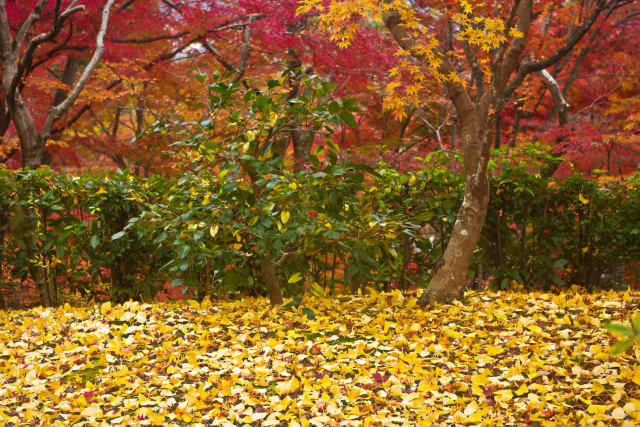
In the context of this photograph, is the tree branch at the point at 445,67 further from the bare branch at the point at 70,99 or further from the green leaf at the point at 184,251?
the bare branch at the point at 70,99

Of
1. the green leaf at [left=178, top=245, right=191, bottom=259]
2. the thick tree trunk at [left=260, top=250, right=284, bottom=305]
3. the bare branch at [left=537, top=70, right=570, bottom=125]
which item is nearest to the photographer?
the green leaf at [left=178, top=245, right=191, bottom=259]

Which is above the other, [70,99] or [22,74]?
[22,74]

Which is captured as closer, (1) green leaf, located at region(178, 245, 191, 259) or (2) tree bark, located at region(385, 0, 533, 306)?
(1) green leaf, located at region(178, 245, 191, 259)

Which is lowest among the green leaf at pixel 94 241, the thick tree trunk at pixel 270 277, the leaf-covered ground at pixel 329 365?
the leaf-covered ground at pixel 329 365

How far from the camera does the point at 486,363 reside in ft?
8.93

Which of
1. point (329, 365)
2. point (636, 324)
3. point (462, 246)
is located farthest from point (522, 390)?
point (636, 324)

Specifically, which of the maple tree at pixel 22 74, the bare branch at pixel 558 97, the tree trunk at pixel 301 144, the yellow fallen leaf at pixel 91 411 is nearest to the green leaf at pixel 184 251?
the yellow fallen leaf at pixel 91 411

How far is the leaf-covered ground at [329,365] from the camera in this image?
2.28 metres

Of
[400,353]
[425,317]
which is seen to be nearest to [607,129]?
[425,317]

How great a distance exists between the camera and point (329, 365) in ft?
8.91

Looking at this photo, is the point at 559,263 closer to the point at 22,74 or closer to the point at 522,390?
the point at 522,390

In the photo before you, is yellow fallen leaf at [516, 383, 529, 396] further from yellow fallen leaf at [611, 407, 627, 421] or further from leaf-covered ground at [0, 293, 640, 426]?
yellow fallen leaf at [611, 407, 627, 421]

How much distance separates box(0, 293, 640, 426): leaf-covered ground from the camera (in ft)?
7.49

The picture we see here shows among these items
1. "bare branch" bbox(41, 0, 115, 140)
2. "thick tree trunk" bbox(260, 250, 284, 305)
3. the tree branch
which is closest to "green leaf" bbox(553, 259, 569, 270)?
the tree branch
